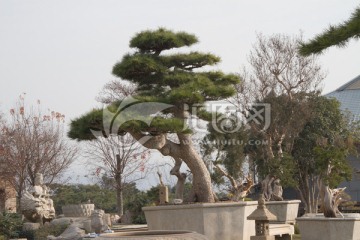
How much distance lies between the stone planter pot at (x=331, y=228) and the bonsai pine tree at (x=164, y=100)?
6.68 feet

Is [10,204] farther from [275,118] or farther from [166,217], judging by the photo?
[166,217]

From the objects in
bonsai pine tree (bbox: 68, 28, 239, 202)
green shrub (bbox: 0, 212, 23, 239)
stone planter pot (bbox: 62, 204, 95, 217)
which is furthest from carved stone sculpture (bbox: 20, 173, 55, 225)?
bonsai pine tree (bbox: 68, 28, 239, 202)

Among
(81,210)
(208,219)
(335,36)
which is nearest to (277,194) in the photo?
(81,210)

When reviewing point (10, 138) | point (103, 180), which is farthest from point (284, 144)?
point (10, 138)

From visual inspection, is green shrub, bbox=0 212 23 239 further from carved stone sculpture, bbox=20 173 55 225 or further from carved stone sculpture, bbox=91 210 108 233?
carved stone sculpture, bbox=91 210 108 233

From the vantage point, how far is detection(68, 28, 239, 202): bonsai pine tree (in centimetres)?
1230

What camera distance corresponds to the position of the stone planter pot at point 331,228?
39.6ft

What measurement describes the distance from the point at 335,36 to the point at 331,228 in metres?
5.24

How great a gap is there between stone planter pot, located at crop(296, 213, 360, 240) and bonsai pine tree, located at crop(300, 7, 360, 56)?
480 cm

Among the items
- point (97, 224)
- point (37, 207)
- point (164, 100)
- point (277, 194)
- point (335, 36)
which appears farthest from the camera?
point (277, 194)

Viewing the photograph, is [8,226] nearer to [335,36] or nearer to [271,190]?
[271,190]

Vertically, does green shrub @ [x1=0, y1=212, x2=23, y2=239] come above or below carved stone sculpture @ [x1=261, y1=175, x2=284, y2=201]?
below

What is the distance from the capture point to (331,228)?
40.2 ft

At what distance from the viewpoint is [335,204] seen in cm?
1284
